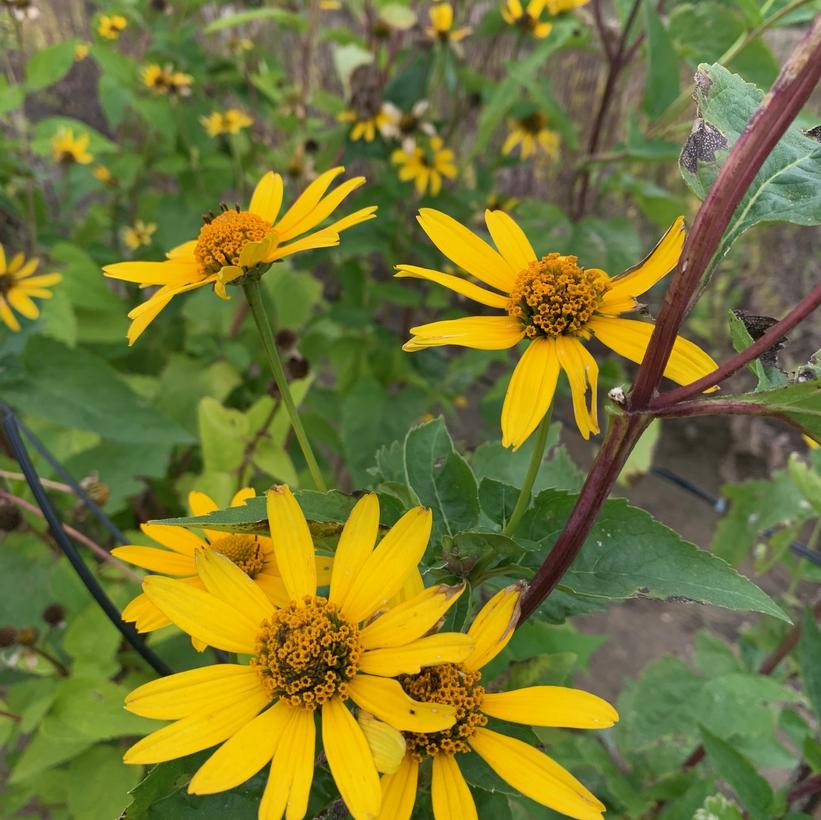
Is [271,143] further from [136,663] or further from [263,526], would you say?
[263,526]

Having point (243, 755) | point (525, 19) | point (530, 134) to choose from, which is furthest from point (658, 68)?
point (243, 755)

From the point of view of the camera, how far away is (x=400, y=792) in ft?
1.27

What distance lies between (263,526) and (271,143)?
6.85ft

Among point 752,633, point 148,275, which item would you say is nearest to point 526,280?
point 148,275

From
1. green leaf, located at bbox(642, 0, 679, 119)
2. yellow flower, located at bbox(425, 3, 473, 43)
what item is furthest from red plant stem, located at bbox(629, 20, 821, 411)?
yellow flower, located at bbox(425, 3, 473, 43)

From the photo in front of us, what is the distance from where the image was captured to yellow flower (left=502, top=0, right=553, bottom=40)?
1.41 m

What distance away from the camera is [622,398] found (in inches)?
14.1

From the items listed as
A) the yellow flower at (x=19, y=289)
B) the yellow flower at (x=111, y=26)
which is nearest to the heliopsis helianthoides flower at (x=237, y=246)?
the yellow flower at (x=19, y=289)

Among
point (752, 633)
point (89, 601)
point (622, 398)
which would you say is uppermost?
point (622, 398)

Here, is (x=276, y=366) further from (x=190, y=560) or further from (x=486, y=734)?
(x=486, y=734)

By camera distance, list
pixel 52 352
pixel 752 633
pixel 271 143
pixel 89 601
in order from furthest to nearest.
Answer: pixel 271 143
pixel 752 633
pixel 52 352
pixel 89 601

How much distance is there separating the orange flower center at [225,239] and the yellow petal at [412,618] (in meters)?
0.29

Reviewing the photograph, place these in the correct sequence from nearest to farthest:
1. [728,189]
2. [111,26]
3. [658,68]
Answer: [728,189] → [658,68] → [111,26]

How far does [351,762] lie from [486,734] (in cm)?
9
